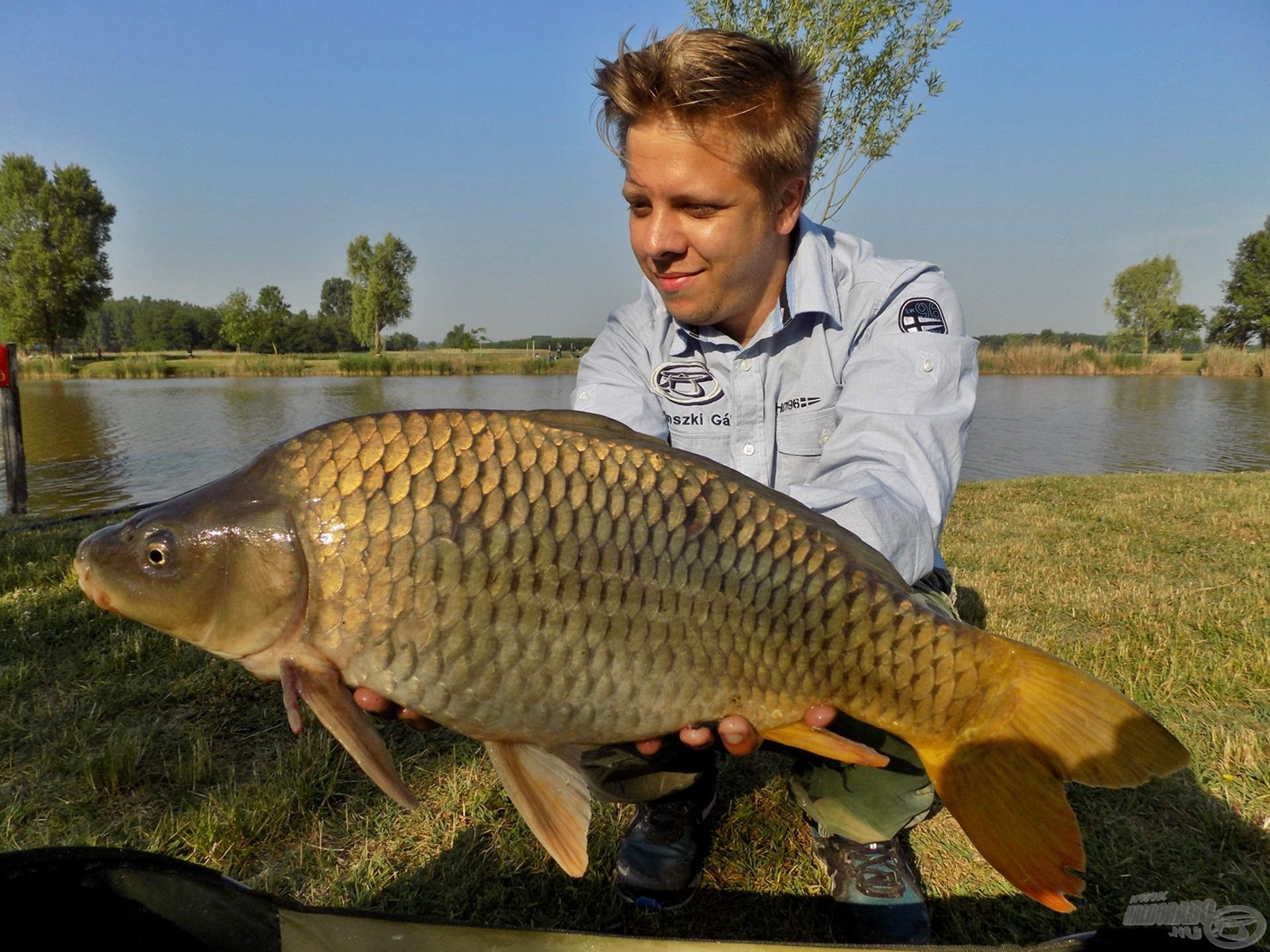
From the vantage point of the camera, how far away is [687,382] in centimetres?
181

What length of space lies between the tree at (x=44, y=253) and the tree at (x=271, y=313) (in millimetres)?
16778

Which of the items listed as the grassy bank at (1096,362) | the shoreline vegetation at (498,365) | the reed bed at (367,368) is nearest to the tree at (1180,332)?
the shoreline vegetation at (498,365)

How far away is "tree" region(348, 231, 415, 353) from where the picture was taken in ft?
141

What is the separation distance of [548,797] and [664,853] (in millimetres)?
363

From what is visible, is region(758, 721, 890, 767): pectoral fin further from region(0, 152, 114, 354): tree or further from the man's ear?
region(0, 152, 114, 354): tree

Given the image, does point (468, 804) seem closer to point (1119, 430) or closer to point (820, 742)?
point (820, 742)

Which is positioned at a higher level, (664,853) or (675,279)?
(675,279)

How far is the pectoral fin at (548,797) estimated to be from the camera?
42.0 inches

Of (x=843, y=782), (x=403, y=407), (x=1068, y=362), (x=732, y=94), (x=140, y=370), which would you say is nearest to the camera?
(x=843, y=782)

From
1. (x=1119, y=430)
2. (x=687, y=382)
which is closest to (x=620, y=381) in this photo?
(x=687, y=382)

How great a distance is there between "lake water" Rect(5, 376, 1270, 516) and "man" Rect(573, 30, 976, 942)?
4.60m

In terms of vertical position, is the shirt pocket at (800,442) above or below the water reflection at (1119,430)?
above

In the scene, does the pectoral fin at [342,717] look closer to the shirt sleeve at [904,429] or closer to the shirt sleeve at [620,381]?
the shirt sleeve at [904,429]

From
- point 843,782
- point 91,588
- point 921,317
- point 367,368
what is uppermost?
point 921,317
